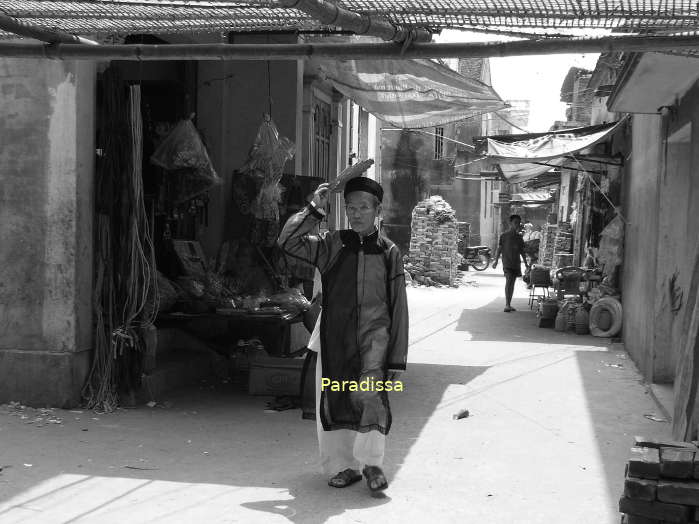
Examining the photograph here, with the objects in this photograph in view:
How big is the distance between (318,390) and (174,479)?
3.23 feet

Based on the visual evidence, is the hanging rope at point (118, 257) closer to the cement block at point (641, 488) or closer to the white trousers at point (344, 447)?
the white trousers at point (344, 447)

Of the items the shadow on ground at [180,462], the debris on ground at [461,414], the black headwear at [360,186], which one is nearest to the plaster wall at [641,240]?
the debris on ground at [461,414]

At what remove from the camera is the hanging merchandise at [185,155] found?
25.9ft

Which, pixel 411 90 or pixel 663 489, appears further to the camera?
pixel 411 90

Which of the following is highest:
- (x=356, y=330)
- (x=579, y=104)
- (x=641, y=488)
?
(x=579, y=104)

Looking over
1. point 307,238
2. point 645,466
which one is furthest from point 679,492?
point 307,238

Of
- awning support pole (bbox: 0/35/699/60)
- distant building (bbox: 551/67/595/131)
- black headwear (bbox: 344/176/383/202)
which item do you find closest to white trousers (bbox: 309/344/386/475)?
black headwear (bbox: 344/176/383/202)

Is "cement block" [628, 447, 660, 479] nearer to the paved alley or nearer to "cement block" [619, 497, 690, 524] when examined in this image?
"cement block" [619, 497, 690, 524]

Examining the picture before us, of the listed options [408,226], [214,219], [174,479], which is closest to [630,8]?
[174,479]

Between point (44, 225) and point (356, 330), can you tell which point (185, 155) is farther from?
point (356, 330)

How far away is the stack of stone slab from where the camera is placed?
391 cm

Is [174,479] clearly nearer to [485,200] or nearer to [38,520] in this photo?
[38,520]

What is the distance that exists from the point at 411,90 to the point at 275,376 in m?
3.51

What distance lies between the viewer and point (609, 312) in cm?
1259
